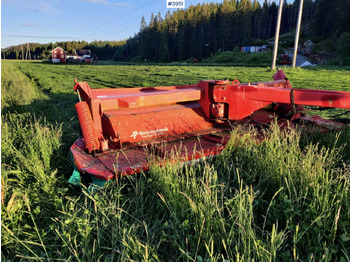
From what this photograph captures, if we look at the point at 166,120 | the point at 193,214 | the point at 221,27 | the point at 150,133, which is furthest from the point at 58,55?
the point at 193,214

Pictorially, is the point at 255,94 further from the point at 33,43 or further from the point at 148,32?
the point at 33,43

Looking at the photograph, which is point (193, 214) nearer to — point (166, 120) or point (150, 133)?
point (150, 133)

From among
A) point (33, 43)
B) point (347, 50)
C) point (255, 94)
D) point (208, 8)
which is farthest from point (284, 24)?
point (33, 43)

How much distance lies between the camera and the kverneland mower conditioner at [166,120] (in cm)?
289

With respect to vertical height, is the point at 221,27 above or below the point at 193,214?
above

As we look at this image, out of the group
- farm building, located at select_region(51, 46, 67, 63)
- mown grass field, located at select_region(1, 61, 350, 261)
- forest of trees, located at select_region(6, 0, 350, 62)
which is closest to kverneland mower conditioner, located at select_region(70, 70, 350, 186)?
mown grass field, located at select_region(1, 61, 350, 261)

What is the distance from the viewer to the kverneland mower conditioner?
2895 millimetres

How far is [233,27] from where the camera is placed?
224 ft

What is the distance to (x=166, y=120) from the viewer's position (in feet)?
12.4

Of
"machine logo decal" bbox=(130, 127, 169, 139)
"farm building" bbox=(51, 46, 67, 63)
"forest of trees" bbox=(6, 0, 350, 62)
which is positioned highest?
"forest of trees" bbox=(6, 0, 350, 62)

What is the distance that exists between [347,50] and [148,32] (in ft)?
192

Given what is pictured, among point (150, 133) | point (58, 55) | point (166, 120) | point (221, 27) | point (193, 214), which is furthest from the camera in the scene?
point (58, 55)

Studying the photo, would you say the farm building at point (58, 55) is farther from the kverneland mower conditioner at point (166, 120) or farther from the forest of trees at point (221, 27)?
the kverneland mower conditioner at point (166, 120)

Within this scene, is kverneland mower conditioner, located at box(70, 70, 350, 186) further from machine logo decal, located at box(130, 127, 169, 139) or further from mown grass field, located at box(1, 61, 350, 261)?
mown grass field, located at box(1, 61, 350, 261)
